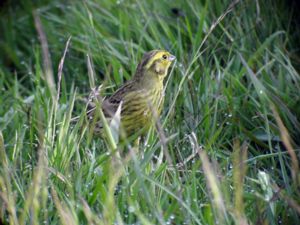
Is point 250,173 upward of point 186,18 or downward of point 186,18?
downward

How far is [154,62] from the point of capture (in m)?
5.00

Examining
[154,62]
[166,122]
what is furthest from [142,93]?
[166,122]

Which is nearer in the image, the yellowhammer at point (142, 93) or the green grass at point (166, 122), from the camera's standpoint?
the green grass at point (166, 122)

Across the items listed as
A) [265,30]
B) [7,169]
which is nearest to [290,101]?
[265,30]

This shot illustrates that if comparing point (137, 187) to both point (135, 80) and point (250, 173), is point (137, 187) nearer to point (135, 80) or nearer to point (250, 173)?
point (250, 173)

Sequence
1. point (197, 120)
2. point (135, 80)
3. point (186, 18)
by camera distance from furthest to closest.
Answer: point (186, 18) < point (135, 80) < point (197, 120)

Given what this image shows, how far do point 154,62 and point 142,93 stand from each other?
182mm

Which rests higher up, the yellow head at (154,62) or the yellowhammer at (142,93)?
the yellow head at (154,62)

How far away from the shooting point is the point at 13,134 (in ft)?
15.8

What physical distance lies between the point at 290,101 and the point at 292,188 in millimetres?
1041

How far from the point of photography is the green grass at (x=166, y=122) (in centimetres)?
341

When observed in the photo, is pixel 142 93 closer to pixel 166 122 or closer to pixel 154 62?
pixel 154 62

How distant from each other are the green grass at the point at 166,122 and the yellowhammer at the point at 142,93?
78 mm

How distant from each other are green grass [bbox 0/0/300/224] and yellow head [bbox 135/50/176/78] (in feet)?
0.27
